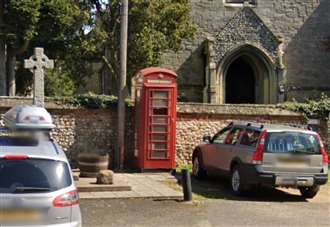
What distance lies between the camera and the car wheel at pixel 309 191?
46.3ft

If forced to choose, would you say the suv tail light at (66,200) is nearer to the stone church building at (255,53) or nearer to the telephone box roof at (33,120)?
the telephone box roof at (33,120)

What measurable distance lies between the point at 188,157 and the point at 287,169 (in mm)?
6809

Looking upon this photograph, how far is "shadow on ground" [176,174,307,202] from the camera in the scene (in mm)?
13969

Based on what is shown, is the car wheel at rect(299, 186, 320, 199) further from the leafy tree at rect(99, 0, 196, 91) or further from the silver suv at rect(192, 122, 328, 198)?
the leafy tree at rect(99, 0, 196, 91)

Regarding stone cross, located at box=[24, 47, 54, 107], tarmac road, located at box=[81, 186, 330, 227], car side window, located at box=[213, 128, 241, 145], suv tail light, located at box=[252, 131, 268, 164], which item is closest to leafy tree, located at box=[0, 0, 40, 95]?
stone cross, located at box=[24, 47, 54, 107]

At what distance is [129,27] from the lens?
25656 millimetres

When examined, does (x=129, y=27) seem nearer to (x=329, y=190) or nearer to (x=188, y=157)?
(x=188, y=157)

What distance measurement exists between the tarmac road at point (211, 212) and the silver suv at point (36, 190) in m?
3.38

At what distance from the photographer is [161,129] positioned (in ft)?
57.8

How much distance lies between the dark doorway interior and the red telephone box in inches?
666

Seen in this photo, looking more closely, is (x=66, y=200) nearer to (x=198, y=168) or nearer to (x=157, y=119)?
(x=198, y=168)

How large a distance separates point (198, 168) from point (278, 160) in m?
3.94

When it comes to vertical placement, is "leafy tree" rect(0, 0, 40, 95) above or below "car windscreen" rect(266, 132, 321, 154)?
above

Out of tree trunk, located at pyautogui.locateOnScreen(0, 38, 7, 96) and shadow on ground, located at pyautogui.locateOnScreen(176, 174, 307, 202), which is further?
tree trunk, located at pyautogui.locateOnScreen(0, 38, 7, 96)
